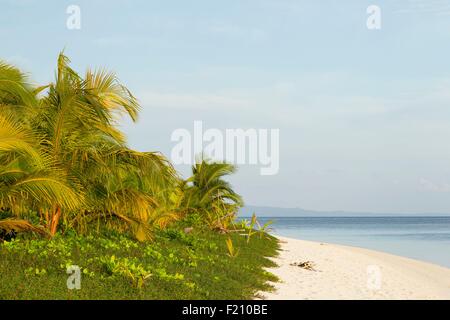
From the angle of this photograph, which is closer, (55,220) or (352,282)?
(55,220)

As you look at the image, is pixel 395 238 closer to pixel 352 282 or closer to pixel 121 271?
pixel 352 282

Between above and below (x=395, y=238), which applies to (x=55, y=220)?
above

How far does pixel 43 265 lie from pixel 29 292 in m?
→ 1.44

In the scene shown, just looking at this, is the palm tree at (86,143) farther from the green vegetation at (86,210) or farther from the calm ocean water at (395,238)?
the calm ocean water at (395,238)

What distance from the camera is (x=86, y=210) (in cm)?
1235

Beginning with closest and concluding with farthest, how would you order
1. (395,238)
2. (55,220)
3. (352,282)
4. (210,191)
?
(55,220)
(352,282)
(210,191)
(395,238)

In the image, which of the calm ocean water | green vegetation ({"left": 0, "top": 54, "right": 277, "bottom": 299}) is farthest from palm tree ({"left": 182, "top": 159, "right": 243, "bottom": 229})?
green vegetation ({"left": 0, "top": 54, "right": 277, "bottom": 299})

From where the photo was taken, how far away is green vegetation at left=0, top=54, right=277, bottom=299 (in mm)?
8602

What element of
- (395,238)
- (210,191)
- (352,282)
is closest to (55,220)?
(352,282)

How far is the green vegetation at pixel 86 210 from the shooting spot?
28.2 feet

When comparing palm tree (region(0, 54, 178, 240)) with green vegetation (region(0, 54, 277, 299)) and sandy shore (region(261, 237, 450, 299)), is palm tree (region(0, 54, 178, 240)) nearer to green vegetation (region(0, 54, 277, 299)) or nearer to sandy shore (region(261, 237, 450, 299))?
green vegetation (region(0, 54, 277, 299))
